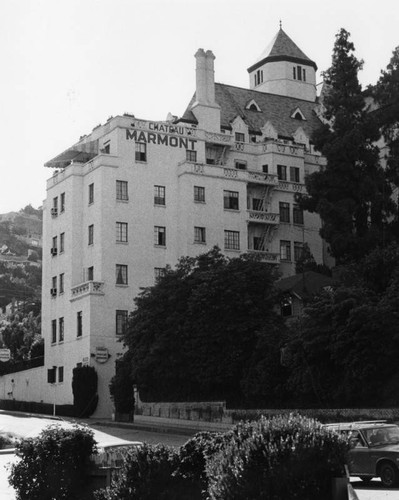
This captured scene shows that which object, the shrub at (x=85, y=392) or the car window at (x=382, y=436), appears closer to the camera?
the car window at (x=382, y=436)

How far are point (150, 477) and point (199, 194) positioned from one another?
54.9 meters

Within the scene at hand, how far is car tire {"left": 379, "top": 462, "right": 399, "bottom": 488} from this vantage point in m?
21.2

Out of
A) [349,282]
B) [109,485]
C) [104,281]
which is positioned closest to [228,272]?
[349,282]

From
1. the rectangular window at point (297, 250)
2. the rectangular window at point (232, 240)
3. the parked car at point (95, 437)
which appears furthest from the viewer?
the rectangular window at point (297, 250)

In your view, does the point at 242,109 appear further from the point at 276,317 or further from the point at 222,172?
the point at 276,317

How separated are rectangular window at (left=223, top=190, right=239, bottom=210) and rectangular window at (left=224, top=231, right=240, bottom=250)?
1.94 metres

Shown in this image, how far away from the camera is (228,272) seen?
46125mm

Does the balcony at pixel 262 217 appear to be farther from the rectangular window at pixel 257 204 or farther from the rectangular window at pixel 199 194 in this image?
the rectangular window at pixel 199 194

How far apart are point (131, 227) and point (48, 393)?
13.5 metres

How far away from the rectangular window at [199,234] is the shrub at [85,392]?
12970 millimetres

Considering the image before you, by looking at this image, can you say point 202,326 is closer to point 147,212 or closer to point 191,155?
point 147,212

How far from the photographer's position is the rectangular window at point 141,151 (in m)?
67.0

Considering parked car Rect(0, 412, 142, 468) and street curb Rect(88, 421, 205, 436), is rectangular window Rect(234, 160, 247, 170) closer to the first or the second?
parked car Rect(0, 412, 142, 468)

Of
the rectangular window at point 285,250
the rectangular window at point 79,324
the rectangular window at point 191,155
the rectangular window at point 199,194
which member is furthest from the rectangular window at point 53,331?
the rectangular window at point 285,250
